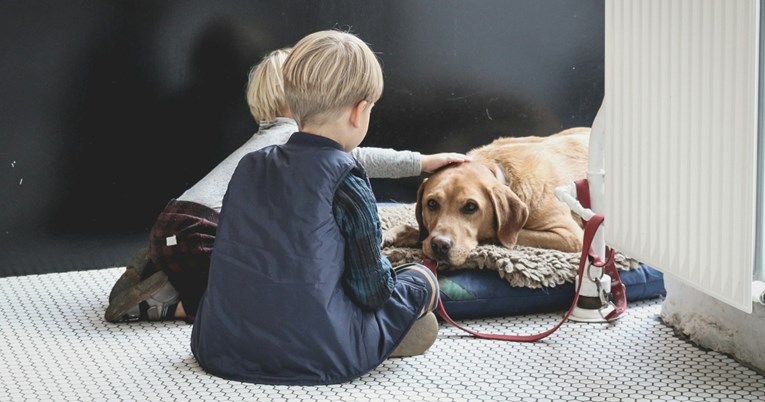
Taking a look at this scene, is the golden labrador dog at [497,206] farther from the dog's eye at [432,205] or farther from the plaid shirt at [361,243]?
the plaid shirt at [361,243]

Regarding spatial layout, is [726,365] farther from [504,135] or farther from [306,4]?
[306,4]

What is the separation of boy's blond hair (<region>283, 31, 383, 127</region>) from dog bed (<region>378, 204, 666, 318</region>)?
0.71m

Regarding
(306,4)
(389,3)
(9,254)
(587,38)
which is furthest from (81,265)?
(587,38)

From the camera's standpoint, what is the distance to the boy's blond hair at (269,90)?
297cm

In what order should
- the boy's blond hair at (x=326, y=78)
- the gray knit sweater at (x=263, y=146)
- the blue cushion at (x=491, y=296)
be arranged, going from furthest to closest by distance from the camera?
the gray knit sweater at (x=263, y=146) → the blue cushion at (x=491, y=296) → the boy's blond hair at (x=326, y=78)

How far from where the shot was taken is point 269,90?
9.77ft

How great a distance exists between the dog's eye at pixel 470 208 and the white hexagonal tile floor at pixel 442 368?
351mm

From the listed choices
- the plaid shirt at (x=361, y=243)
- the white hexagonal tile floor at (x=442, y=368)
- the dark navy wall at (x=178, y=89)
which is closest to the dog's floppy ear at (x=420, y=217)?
the white hexagonal tile floor at (x=442, y=368)

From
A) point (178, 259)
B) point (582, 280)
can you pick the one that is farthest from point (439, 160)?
point (178, 259)

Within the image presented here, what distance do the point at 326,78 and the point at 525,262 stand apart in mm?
883

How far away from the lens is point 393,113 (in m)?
3.69

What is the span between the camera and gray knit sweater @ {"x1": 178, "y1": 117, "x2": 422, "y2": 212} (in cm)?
284

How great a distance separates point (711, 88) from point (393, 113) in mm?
1803

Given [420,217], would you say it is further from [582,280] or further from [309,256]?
[309,256]
